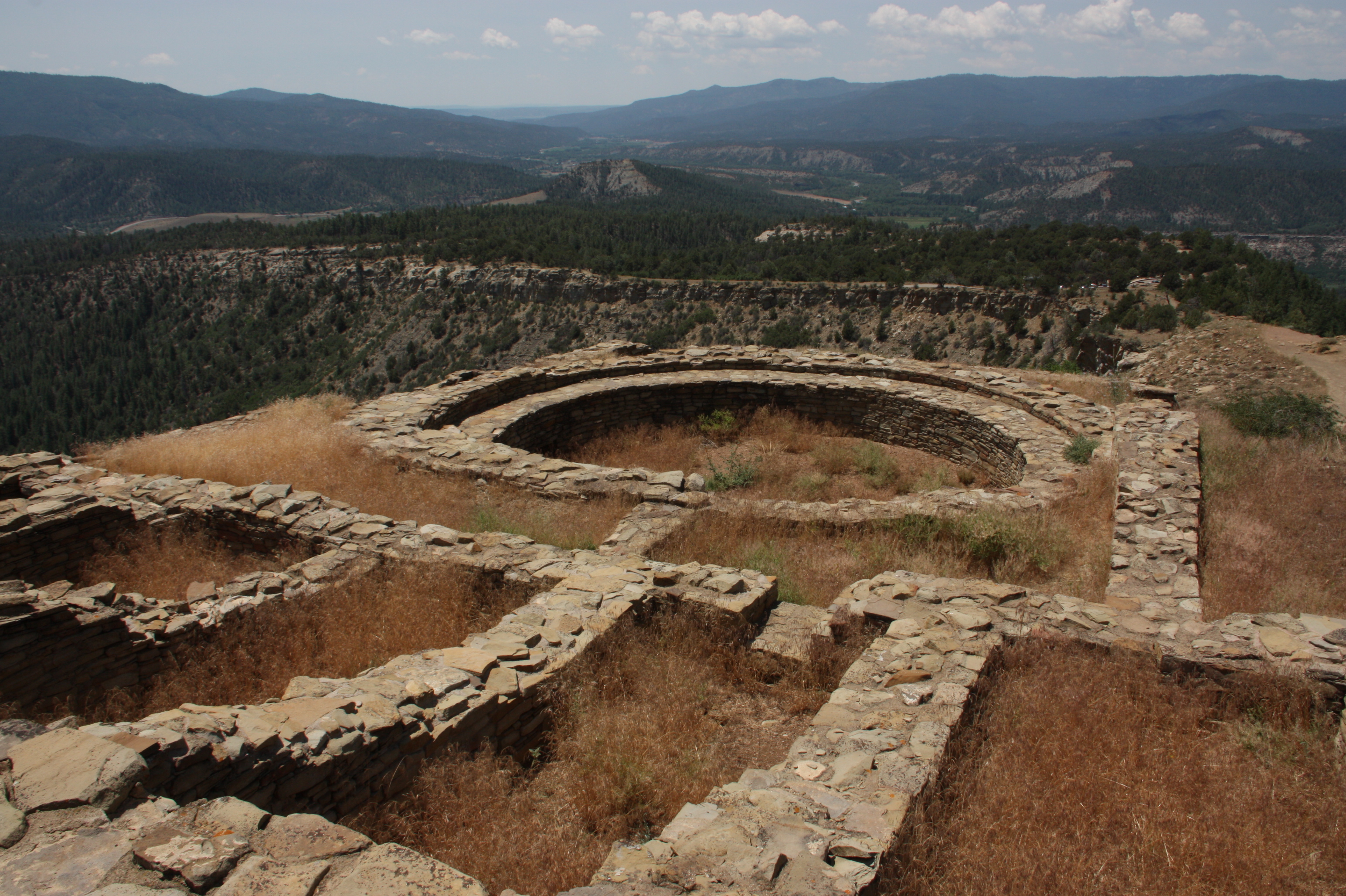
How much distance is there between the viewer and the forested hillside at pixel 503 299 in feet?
104

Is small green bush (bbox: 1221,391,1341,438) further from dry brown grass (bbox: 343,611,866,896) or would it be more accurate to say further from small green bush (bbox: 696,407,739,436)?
dry brown grass (bbox: 343,611,866,896)

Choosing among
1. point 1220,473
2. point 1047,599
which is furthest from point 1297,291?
point 1047,599

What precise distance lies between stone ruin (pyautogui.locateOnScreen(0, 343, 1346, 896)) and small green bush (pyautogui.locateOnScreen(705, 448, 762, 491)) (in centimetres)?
130

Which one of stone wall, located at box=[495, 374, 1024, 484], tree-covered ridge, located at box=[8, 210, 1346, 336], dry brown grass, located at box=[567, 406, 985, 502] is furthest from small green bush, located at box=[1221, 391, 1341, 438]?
tree-covered ridge, located at box=[8, 210, 1346, 336]

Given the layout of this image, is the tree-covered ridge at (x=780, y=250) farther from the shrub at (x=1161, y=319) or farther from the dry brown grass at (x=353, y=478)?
the dry brown grass at (x=353, y=478)

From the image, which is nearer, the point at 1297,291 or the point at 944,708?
the point at 944,708

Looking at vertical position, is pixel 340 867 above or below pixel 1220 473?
above

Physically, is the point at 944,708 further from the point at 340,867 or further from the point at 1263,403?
the point at 1263,403

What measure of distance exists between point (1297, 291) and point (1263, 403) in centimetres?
1644

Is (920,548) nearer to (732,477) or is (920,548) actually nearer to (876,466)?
(732,477)

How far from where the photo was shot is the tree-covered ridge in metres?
26.0

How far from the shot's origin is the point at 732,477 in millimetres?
9555

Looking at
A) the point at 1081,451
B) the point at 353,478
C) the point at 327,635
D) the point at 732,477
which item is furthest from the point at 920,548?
the point at 353,478

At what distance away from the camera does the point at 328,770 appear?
10.6 ft
